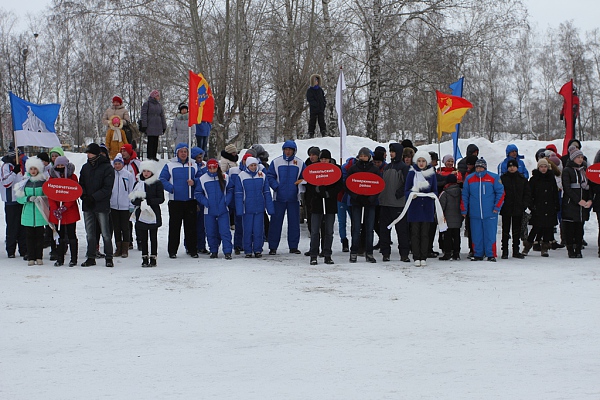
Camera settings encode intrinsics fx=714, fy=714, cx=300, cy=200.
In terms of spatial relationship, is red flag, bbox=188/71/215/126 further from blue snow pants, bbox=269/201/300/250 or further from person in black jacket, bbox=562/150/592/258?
person in black jacket, bbox=562/150/592/258

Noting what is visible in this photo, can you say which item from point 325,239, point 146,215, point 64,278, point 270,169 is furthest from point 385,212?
point 64,278

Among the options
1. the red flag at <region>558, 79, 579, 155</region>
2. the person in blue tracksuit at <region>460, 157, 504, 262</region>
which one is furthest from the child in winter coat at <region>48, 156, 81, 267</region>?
the red flag at <region>558, 79, 579, 155</region>

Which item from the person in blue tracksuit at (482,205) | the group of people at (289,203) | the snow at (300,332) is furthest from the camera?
the person in blue tracksuit at (482,205)

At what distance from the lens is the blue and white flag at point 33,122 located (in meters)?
12.4

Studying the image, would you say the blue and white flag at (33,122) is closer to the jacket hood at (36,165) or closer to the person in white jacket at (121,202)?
the jacket hood at (36,165)

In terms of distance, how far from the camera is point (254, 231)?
12188 millimetres

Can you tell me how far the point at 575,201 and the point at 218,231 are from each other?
6113mm

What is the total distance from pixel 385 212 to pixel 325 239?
1.14 meters

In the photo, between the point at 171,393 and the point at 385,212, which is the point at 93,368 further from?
the point at 385,212

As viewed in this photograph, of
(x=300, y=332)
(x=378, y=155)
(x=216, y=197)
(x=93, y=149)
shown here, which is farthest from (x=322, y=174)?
(x=300, y=332)

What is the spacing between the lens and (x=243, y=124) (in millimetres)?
23281

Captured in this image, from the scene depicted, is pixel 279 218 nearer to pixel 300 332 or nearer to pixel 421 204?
pixel 421 204

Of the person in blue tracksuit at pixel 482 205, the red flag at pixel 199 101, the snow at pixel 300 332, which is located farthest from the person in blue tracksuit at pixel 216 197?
the person in blue tracksuit at pixel 482 205

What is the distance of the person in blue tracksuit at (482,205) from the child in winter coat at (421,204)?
706 millimetres
